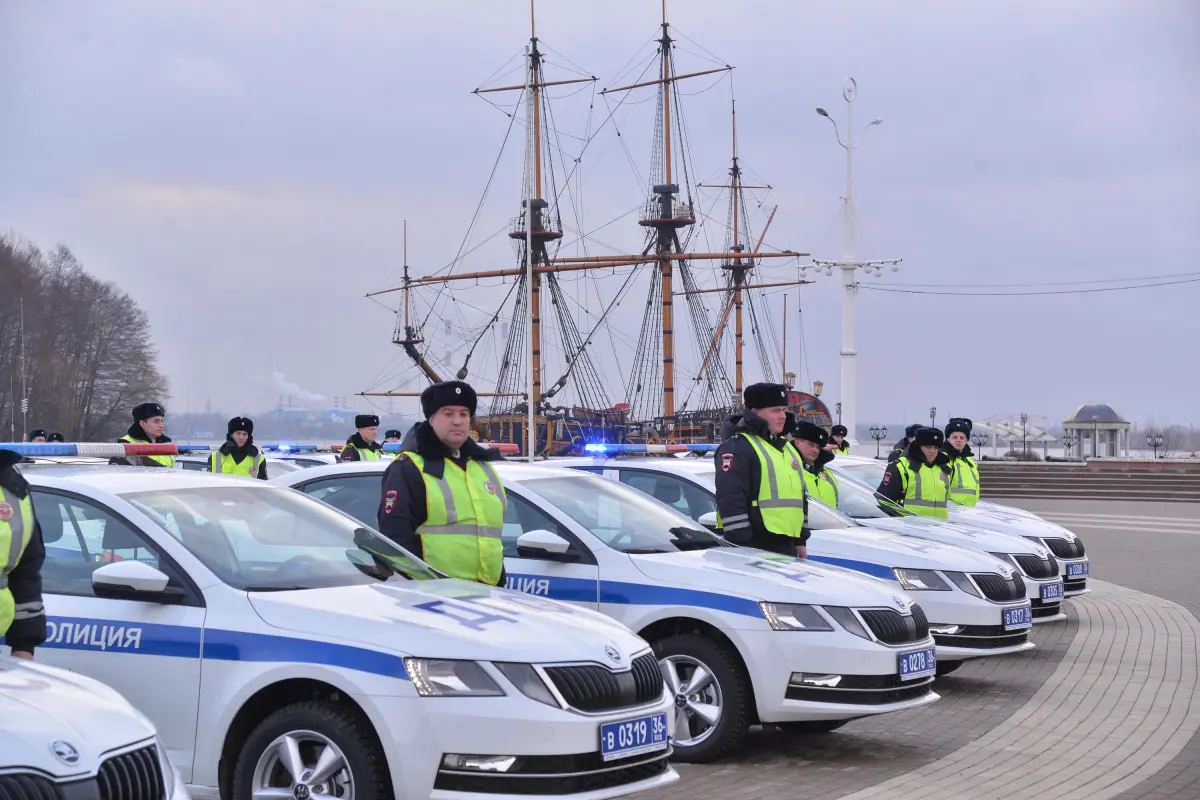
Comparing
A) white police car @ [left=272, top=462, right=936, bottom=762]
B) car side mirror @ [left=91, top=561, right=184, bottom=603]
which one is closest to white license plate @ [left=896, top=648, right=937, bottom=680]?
white police car @ [left=272, top=462, right=936, bottom=762]

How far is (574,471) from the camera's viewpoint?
28.7 ft

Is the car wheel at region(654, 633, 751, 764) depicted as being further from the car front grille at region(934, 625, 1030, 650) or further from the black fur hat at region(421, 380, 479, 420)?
the car front grille at region(934, 625, 1030, 650)

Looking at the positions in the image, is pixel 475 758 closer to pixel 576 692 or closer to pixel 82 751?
pixel 576 692

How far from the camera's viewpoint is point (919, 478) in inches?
543

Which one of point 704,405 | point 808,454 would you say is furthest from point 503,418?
point 808,454

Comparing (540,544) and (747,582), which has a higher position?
(540,544)

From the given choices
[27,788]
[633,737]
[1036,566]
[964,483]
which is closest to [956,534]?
[1036,566]

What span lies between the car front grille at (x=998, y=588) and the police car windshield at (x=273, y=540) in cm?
489

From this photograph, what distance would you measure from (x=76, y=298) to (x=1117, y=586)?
72.7 metres

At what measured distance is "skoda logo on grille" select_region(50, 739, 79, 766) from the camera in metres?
3.77

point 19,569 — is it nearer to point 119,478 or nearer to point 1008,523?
point 119,478

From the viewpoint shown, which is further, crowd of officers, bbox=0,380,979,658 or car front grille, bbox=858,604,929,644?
car front grille, bbox=858,604,929,644

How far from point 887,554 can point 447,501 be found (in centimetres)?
402

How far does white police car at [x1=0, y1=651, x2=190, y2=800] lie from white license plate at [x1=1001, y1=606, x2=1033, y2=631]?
698 centimetres
